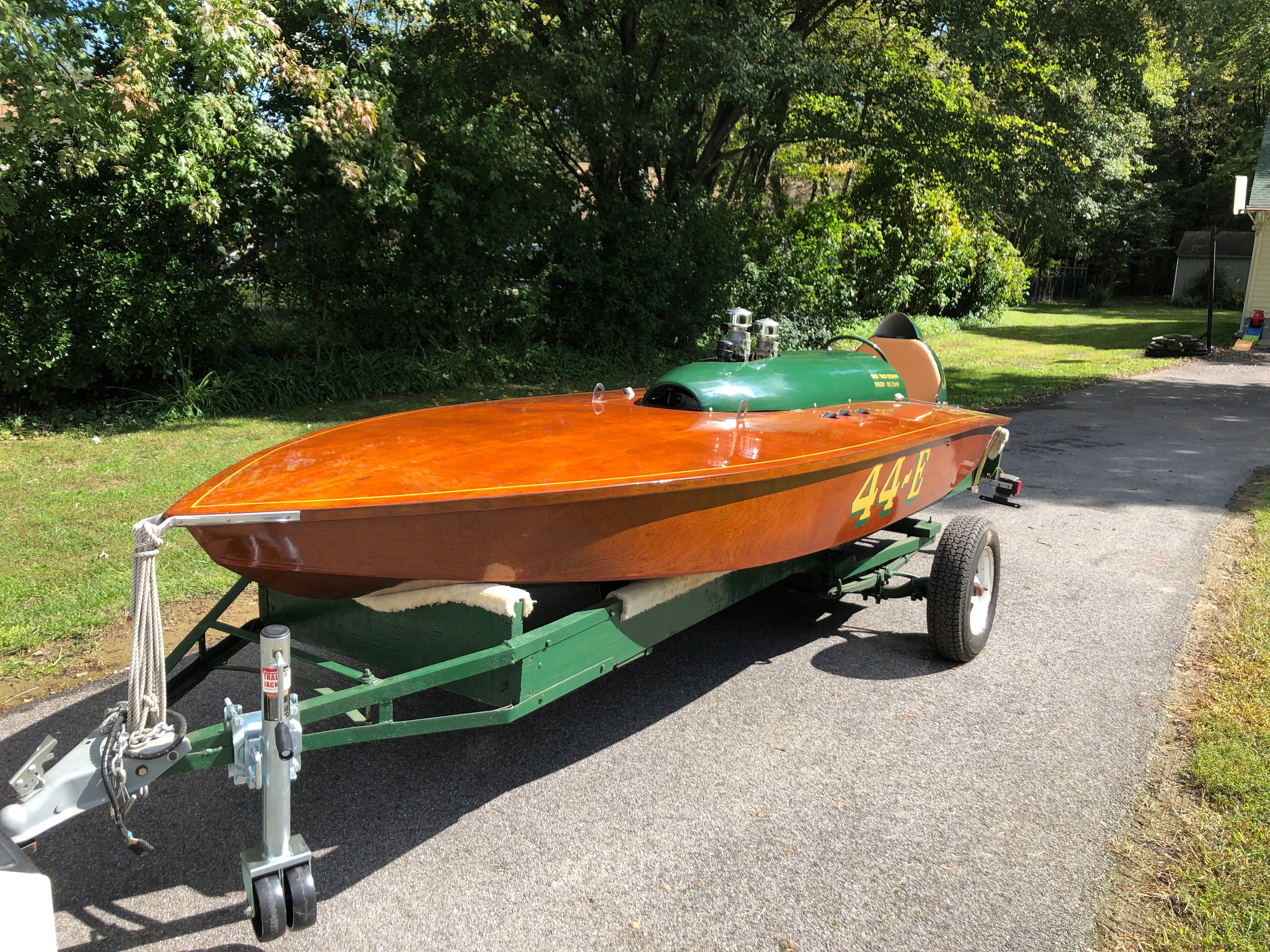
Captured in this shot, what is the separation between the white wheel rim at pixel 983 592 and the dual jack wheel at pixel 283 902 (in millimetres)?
3062

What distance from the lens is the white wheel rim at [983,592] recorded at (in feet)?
13.7

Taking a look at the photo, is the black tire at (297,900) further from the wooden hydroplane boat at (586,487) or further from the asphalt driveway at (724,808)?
the wooden hydroplane boat at (586,487)

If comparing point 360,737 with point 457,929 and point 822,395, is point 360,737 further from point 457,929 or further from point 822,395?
point 822,395

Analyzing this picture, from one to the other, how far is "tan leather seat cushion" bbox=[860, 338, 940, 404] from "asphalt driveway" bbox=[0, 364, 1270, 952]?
1480 mm

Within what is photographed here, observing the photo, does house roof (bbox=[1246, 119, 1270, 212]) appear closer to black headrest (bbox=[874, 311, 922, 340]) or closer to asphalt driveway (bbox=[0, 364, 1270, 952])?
black headrest (bbox=[874, 311, 922, 340])

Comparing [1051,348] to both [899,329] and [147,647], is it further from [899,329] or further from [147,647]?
[147,647]

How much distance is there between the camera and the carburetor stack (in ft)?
14.3

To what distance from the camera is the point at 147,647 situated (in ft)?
7.16

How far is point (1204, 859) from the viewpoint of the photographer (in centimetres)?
267

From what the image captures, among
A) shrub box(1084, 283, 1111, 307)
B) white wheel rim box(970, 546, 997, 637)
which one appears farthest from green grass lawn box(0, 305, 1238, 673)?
shrub box(1084, 283, 1111, 307)

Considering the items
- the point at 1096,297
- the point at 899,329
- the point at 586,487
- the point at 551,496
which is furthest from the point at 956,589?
the point at 1096,297

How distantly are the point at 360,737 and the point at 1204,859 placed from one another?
2493 mm

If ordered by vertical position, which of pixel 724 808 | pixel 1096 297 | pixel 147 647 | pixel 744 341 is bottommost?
pixel 724 808

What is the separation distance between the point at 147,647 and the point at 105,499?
14.2 ft
